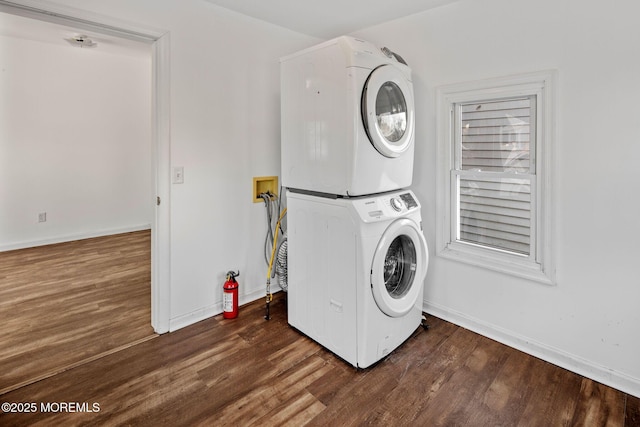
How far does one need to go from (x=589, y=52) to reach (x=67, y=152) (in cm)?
555

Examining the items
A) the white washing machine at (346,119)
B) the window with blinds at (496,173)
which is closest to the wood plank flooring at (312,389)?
the window with blinds at (496,173)

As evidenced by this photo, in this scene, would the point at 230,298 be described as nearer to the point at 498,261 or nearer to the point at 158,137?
the point at 158,137

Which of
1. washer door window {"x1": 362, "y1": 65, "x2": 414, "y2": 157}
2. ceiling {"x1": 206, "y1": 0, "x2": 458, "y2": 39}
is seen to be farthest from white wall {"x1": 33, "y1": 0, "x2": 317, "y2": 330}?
washer door window {"x1": 362, "y1": 65, "x2": 414, "y2": 157}

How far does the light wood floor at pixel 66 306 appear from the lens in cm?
210

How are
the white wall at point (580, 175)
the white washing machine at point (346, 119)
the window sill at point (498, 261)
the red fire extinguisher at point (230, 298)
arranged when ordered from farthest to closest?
the red fire extinguisher at point (230, 298), the window sill at point (498, 261), the white washing machine at point (346, 119), the white wall at point (580, 175)

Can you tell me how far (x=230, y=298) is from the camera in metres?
2.62

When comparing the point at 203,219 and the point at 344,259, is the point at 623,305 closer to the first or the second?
the point at 344,259

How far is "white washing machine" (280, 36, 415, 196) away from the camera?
191 centimetres

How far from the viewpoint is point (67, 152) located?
14.8 ft

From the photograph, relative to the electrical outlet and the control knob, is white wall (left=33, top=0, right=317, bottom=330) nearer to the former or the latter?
the electrical outlet

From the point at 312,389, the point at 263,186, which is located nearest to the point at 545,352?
the point at 312,389

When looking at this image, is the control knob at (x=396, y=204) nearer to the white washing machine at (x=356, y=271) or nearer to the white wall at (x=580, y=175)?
the white washing machine at (x=356, y=271)

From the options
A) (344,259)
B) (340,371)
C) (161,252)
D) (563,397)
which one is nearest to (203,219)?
(161,252)

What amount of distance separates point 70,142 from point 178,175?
10.7ft
